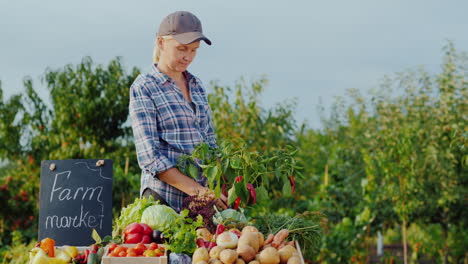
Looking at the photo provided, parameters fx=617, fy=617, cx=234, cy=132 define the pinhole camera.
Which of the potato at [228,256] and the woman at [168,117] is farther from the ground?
the woman at [168,117]

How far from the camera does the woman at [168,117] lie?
9.70ft

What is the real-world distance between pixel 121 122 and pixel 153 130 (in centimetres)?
583

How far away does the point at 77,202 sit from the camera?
11.6ft

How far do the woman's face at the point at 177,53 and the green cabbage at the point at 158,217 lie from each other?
0.79 meters

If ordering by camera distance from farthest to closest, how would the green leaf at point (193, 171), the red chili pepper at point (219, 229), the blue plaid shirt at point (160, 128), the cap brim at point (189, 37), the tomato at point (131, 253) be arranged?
the cap brim at point (189, 37), the blue plaid shirt at point (160, 128), the green leaf at point (193, 171), the red chili pepper at point (219, 229), the tomato at point (131, 253)

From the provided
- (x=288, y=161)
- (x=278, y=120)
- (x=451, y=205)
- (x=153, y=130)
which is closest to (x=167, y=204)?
(x=153, y=130)

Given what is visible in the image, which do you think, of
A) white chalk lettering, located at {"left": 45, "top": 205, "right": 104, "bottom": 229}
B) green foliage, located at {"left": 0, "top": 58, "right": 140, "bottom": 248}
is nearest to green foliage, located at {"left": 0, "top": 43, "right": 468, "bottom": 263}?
green foliage, located at {"left": 0, "top": 58, "right": 140, "bottom": 248}

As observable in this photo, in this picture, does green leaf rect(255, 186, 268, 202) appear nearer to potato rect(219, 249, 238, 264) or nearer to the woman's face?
potato rect(219, 249, 238, 264)

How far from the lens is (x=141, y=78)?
3.18m

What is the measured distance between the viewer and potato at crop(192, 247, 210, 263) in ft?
7.83

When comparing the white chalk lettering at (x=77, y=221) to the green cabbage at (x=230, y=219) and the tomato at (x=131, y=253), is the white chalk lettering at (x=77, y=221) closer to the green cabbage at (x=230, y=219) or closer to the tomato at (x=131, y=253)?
the green cabbage at (x=230, y=219)

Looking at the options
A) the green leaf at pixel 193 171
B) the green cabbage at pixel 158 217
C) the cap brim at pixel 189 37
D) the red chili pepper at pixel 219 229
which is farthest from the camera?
the cap brim at pixel 189 37

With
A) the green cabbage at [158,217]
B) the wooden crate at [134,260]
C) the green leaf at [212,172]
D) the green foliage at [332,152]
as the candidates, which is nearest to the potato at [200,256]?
the wooden crate at [134,260]

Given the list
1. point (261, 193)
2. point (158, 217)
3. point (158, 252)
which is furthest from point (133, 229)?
point (261, 193)
